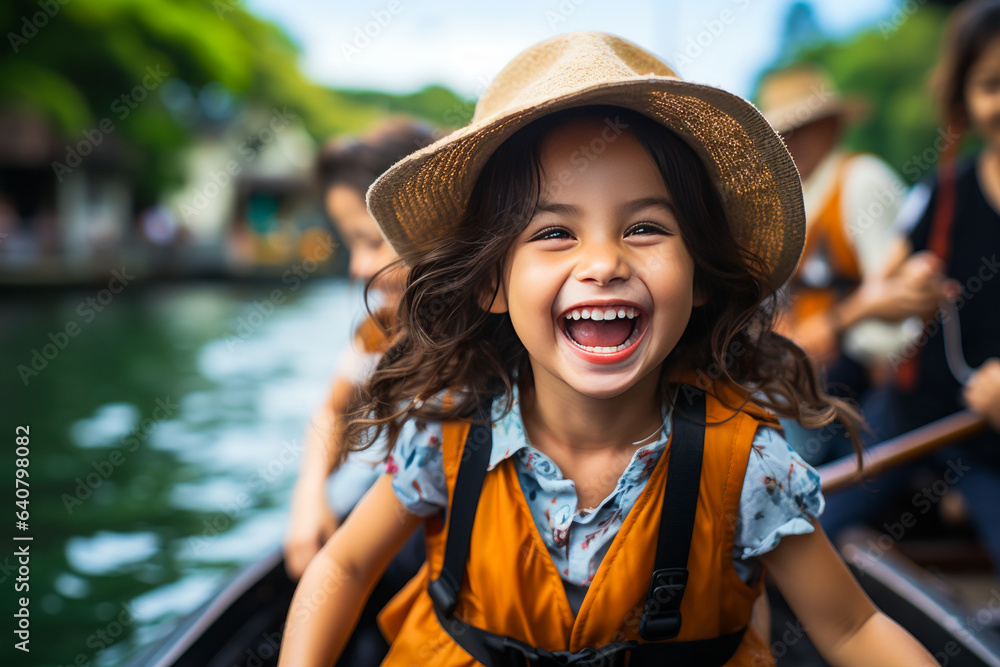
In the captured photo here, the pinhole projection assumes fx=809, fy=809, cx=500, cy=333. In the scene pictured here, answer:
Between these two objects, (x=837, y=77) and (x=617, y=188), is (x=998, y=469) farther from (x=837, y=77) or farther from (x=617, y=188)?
(x=837, y=77)

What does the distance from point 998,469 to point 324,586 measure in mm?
1905

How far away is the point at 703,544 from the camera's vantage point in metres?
1.17

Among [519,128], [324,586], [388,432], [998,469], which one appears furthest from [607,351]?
[998,469]

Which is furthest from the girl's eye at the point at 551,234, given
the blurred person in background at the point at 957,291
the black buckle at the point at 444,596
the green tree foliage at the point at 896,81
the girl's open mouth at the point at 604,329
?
the green tree foliage at the point at 896,81

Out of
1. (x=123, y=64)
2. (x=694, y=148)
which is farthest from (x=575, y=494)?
(x=123, y=64)

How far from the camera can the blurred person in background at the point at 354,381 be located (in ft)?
5.27

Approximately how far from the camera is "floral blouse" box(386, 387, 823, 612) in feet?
3.82

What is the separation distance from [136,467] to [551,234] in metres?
3.87

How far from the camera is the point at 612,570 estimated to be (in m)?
1.17

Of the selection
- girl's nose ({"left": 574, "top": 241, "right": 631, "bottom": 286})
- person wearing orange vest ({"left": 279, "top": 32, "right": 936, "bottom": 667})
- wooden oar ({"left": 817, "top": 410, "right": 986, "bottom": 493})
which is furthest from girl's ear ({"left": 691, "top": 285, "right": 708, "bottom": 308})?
wooden oar ({"left": 817, "top": 410, "right": 986, "bottom": 493})

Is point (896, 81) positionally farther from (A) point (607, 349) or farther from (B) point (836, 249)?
(A) point (607, 349)

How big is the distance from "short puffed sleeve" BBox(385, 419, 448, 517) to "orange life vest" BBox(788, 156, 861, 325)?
2.01 metres

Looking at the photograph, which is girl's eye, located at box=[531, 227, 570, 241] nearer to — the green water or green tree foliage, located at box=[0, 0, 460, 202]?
the green water

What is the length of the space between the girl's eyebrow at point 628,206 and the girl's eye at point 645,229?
0.02 m
